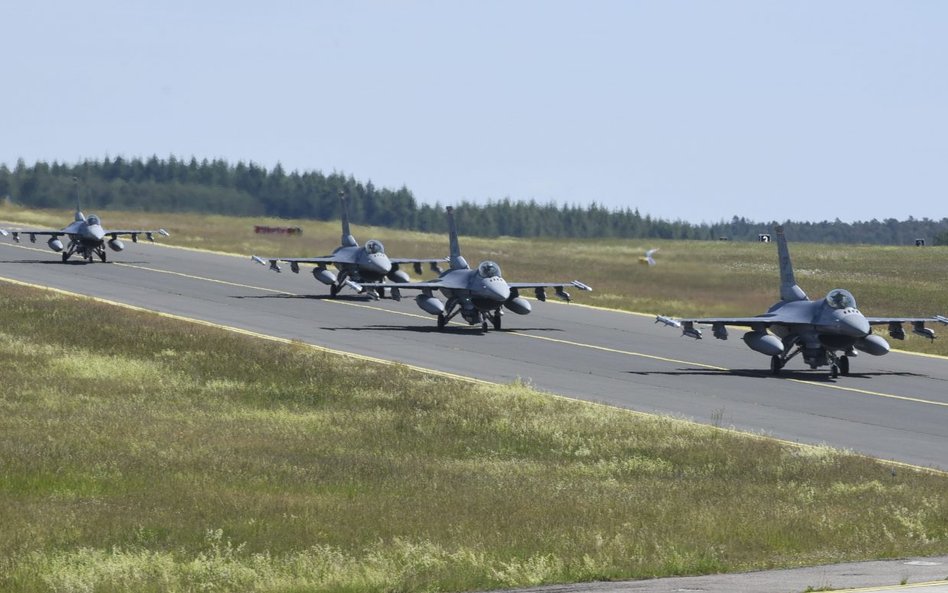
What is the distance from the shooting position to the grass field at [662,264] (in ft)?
172

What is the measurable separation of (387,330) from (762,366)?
1348 cm

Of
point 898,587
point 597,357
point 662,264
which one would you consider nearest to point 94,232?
point 662,264

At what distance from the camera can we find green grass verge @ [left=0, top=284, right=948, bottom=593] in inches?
718

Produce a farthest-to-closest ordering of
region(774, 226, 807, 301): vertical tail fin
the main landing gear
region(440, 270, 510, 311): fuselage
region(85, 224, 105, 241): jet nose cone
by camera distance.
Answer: region(85, 224, 105, 241): jet nose cone
region(440, 270, 510, 311): fuselage
region(774, 226, 807, 301): vertical tail fin
the main landing gear

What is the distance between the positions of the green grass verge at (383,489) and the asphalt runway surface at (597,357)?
10.5 feet

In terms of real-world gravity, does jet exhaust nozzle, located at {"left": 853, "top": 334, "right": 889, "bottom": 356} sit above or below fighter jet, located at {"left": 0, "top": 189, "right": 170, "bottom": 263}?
below

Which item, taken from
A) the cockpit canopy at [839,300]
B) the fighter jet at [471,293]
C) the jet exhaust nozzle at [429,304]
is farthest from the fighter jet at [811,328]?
the jet exhaust nozzle at [429,304]

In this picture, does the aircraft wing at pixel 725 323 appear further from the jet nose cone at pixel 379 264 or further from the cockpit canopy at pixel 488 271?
the jet nose cone at pixel 379 264

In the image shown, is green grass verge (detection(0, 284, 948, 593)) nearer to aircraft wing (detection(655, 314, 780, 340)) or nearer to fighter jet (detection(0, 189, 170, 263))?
aircraft wing (detection(655, 314, 780, 340))

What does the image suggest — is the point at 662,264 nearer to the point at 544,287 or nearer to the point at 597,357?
the point at 544,287

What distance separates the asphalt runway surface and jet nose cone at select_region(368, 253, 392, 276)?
1.55 meters

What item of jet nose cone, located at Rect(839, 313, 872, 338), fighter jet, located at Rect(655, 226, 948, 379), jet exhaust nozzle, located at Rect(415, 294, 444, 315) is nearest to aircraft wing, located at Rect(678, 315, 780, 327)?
fighter jet, located at Rect(655, 226, 948, 379)

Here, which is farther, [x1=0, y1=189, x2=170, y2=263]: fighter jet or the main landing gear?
[x1=0, y1=189, x2=170, y2=263]: fighter jet

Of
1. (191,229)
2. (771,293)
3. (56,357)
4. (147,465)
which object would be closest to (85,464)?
(147,465)
